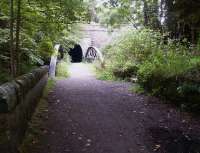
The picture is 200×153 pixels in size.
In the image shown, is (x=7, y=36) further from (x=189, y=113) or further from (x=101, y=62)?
(x=101, y=62)

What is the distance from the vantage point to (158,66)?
1177 cm

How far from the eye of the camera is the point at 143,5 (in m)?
21.9

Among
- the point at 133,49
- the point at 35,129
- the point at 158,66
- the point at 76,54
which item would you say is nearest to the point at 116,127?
the point at 35,129

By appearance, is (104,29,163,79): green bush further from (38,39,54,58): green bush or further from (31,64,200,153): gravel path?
(31,64,200,153): gravel path

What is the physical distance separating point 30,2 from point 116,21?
14.2 meters

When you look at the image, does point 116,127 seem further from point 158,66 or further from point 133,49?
point 133,49

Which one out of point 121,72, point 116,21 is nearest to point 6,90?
point 121,72

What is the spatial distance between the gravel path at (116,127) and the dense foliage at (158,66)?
48 centimetres

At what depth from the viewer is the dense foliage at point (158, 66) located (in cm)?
904

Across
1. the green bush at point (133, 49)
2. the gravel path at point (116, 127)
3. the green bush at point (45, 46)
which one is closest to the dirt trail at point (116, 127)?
the gravel path at point (116, 127)

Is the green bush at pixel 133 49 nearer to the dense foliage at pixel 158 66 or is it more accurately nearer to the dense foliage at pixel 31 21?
the dense foliage at pixel 158 66

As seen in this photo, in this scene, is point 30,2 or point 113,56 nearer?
point 30,2

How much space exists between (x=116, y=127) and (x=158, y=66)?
4.78 metres

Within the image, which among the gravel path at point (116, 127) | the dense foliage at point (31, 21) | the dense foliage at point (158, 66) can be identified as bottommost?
the gravel path at point (116, 127)
